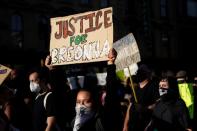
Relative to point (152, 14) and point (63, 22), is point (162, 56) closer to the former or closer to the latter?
point (152, 14)

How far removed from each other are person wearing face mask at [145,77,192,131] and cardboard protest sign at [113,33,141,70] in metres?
0.74

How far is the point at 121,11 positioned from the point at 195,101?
2515 cm

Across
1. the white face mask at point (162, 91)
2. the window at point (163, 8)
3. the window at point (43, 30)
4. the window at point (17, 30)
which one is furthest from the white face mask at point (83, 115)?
the window at point (163, 8)

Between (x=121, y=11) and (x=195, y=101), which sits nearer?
(x=195, y=101)

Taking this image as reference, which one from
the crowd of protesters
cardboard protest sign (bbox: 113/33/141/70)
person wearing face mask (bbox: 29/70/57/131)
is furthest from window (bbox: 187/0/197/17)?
person wearing face mask (bbox: 29/70/57/131)

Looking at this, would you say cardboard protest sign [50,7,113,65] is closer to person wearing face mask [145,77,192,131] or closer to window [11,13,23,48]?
person wearing face mask [145,77,192,131]

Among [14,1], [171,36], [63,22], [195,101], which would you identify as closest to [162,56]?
[171,36]

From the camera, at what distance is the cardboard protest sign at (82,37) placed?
603cm

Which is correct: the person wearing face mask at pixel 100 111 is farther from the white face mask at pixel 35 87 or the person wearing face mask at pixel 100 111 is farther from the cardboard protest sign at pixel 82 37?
the white face mask at pixel 35 87

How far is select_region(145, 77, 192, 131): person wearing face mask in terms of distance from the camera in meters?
6.75

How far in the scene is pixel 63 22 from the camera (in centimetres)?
665

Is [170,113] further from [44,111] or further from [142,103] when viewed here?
[44,111]

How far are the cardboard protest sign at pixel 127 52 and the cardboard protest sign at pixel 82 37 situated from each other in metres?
0.55

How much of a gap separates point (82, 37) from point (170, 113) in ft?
4.99
